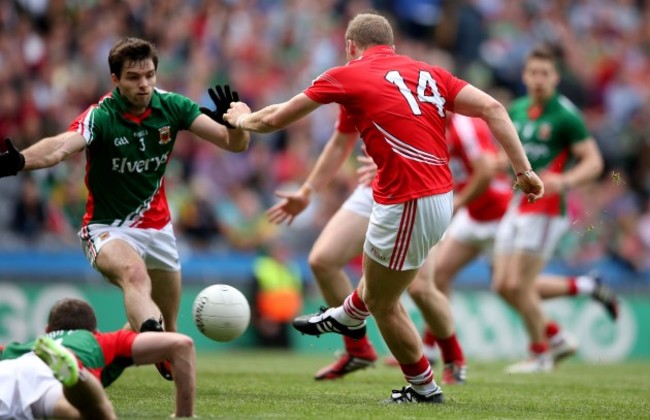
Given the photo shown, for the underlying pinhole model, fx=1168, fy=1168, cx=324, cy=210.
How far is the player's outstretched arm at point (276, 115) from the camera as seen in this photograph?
782 cm

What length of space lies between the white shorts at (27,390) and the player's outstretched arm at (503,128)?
3.33 metres

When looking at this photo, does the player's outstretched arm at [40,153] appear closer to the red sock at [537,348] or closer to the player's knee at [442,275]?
the player's knee at [442,275]

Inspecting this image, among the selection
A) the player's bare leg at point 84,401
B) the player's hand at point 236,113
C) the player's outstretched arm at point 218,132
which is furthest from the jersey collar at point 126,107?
the player's bare leg at point 84,401

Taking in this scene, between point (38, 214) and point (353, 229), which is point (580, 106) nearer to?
point (38, 214)

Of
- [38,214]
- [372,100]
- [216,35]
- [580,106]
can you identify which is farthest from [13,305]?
[580,106]

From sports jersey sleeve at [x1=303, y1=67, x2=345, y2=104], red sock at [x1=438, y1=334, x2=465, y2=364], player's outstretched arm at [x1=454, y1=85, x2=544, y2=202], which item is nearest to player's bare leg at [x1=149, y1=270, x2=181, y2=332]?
sports jersey sleeve at [x1=303, y1=67, x2=345, y2=104]

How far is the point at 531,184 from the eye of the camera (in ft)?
26.0

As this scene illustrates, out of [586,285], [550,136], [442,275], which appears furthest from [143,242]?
[586,285]

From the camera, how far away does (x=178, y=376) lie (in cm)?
671

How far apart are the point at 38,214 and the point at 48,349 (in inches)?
392

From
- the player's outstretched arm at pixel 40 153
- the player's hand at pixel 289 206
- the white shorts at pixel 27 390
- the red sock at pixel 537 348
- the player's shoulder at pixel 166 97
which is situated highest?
the player's shoulder at pixel 166 97

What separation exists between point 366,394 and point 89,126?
9.71 ft

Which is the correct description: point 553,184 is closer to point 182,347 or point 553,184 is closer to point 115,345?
point 182,347

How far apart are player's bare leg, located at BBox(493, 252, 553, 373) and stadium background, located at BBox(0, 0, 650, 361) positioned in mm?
3783
